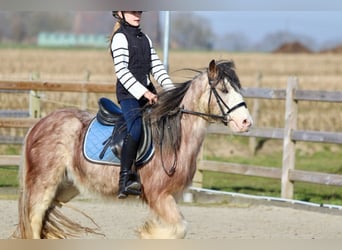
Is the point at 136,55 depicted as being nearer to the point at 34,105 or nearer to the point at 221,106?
the point at 221,106

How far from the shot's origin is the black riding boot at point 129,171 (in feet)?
21.9

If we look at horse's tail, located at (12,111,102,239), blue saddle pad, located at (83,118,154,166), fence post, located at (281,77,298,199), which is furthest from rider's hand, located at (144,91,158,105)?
fence post, located at (281,77,298,199)

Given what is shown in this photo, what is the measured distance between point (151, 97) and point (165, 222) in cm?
105

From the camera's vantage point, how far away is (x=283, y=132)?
11016 mm

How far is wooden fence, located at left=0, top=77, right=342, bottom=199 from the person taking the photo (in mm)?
10602

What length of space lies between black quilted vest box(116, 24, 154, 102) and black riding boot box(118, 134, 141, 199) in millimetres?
429

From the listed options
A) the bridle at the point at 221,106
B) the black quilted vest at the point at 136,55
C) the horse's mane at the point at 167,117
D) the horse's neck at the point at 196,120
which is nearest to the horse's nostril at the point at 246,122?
the bridle at the point at 221,106

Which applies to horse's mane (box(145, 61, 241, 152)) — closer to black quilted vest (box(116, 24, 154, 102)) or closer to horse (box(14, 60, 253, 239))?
horse (box(14, 60, 253, 239))

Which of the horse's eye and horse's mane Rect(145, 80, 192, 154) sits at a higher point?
the horse's eye

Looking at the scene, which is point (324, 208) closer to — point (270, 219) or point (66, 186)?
point (270, 219)

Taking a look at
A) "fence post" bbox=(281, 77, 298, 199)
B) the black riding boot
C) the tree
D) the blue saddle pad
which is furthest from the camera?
the tree

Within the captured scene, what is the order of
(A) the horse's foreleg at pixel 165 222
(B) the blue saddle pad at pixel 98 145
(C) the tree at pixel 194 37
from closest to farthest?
(A) the horse's foreleg at pixel 165 222 → (B) the blue saddle pad at pixel 98 145 → (C) the tree at pixel 194 37

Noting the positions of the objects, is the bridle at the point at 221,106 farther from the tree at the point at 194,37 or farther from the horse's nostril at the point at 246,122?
the tree at the point at 194,37
